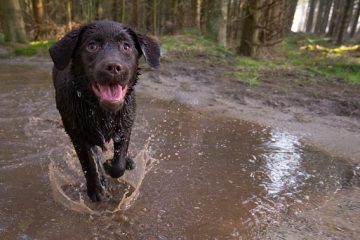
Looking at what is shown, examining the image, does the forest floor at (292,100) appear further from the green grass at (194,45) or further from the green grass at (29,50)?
the green grass at (29,50)

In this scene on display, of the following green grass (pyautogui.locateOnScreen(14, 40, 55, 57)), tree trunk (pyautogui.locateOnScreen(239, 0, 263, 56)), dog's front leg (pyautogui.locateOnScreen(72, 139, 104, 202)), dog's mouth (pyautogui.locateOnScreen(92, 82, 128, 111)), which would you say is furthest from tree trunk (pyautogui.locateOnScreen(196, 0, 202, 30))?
dog's mouth (pyautogui.locateOnScreen(92, 82, 128, 111))

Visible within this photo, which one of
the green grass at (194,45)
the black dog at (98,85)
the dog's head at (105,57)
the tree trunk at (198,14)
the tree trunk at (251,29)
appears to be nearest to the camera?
the dog's head at (105,57)

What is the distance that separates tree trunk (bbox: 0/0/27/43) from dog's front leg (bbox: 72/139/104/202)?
44.3 ft

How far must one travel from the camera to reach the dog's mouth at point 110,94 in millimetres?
3656

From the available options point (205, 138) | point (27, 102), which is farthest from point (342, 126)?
point (27, 102)

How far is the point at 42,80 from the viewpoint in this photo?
10695 millimetres

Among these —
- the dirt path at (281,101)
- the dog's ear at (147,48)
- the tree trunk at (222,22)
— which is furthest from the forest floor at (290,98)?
the tree trunk at (222,22)

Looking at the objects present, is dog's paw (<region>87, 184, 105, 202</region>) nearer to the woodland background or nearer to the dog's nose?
the dog's nose

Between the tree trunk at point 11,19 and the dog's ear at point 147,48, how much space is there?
13.7 meters

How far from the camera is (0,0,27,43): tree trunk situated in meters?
16.0

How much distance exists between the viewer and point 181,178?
5086mm

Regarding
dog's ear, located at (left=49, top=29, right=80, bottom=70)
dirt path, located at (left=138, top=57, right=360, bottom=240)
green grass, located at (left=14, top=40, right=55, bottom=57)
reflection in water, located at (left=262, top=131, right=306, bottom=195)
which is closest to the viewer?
dog's ear, located at (left=49, top=29, right=80, bottom=70)

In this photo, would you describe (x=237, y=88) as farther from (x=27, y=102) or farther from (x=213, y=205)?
(x=213, y=205)

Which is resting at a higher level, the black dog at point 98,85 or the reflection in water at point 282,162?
the black dog at point 98,85
